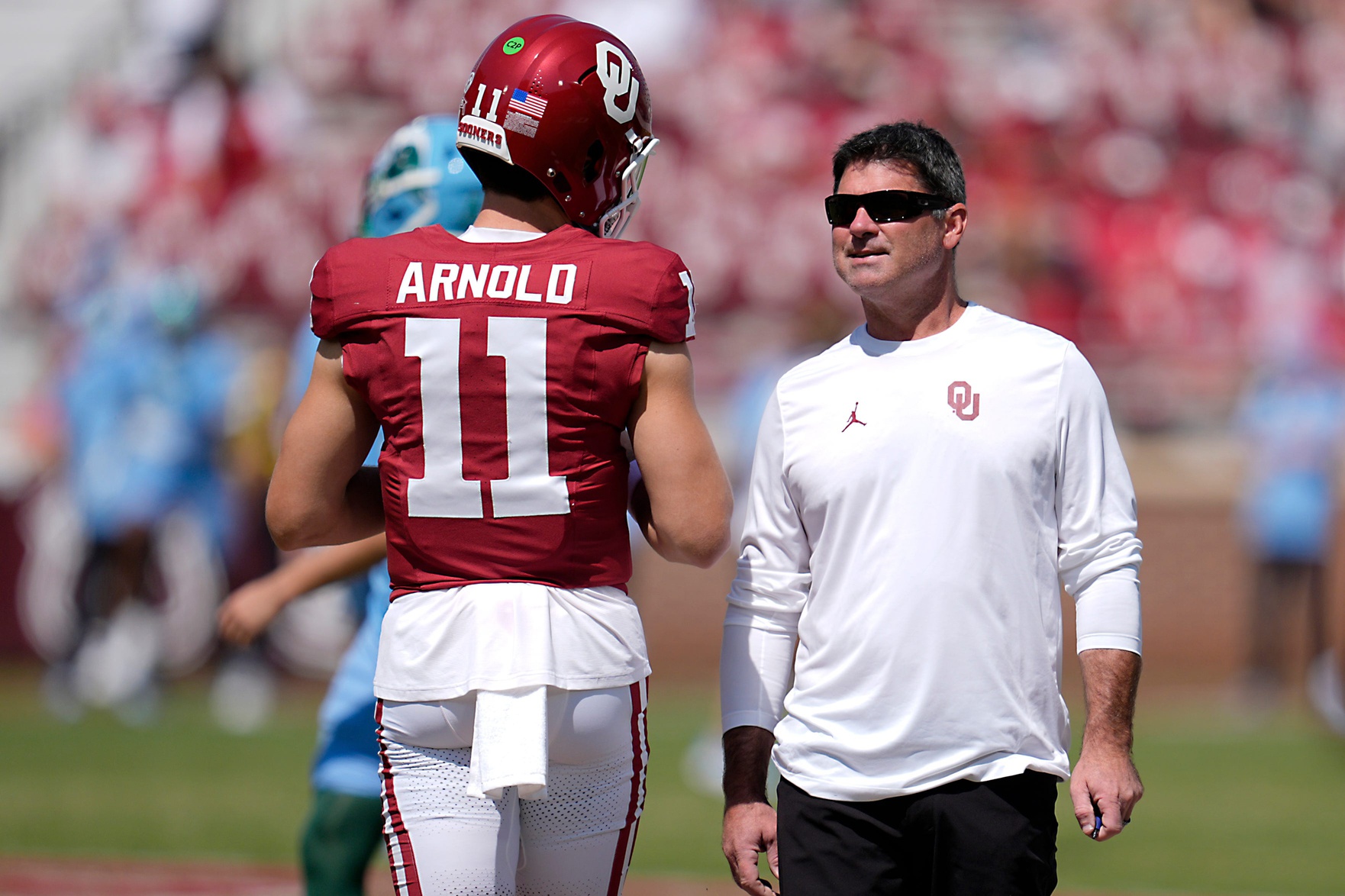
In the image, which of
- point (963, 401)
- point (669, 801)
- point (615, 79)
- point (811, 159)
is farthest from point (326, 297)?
point (811, 159)

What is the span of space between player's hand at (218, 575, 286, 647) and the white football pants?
1196 mm

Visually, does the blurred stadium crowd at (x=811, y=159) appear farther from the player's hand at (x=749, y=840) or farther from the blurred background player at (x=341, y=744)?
the player's hand at (x=749, y=840)

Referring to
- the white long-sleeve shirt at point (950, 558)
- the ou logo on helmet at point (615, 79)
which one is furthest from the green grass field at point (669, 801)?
the ou logo on helmet at point (615, 79)

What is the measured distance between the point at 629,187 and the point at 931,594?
91cm

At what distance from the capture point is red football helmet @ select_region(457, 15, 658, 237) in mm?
2725

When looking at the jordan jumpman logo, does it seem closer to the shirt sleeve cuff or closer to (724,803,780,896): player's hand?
the shirt sleeve cuff

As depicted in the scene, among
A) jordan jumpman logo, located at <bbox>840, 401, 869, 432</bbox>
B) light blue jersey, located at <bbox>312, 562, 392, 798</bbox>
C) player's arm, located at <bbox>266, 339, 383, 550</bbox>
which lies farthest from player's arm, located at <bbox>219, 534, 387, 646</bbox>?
jordan jumpman logo, located at <bbox>840, 401, 869, 432</bbox>

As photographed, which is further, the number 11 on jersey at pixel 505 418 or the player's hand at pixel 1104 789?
the player's hand at pixel 1104 789

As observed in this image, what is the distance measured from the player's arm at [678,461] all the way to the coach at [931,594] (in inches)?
12.4

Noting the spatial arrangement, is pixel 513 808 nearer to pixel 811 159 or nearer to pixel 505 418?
pixel 505 418

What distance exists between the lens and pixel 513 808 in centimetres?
264

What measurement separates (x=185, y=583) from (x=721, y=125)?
304 inches

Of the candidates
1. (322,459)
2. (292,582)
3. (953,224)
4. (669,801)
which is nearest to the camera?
(322,459)

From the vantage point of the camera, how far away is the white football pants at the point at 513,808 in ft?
8.62
